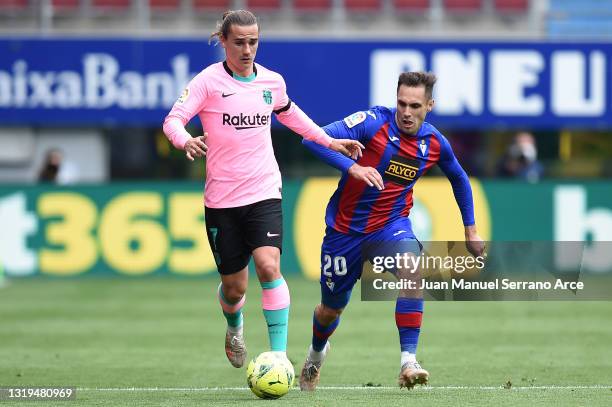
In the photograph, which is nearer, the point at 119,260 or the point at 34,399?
the point at 34,399

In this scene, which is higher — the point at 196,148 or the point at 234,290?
the point at 196,148

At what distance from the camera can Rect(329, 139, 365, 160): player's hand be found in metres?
7.82

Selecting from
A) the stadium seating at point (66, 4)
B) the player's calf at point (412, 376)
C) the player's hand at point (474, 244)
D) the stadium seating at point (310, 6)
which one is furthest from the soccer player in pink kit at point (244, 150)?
the stadium seating at point (66, 4)

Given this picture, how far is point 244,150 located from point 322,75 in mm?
11735

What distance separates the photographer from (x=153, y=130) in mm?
21172

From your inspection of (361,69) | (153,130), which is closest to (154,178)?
(153,130)

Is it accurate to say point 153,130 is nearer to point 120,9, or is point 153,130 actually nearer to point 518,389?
point 120,9

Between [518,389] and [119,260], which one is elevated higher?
[518,389]

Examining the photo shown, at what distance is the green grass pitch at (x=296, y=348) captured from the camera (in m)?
7.81

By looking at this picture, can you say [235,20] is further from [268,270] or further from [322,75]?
[322,75]

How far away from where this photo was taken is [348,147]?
25.8 feet

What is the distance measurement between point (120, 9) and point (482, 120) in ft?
20.2

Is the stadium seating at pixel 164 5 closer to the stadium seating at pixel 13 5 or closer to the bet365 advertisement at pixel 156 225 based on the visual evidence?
the stadium seating at pixel 13 5

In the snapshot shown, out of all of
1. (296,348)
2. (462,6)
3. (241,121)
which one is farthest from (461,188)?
(462,6)
